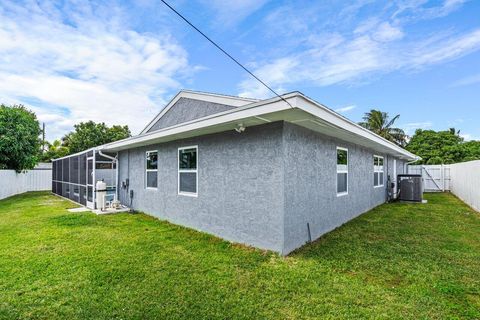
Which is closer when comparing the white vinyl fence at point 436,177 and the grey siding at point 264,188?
the grey siding at point 264,188

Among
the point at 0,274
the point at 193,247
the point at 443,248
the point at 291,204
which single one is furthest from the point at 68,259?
the point at 443,248

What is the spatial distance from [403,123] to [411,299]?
3017cm

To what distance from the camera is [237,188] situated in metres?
5.35

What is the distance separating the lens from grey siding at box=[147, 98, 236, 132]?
6702mm

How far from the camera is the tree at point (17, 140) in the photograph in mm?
14227

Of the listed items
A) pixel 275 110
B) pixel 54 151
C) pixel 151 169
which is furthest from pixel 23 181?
pixel 275 110

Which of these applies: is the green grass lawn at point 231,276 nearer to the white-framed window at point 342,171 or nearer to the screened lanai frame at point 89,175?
the white-framed window at point 342,171

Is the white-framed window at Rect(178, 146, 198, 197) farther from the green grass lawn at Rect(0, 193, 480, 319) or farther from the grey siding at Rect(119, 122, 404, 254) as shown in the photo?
the green grass lawn at Rect(0, 193, 480, 319)

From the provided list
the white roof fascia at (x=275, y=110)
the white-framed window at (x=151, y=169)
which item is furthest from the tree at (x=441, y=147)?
the white-framed window at (x=151, y=169)

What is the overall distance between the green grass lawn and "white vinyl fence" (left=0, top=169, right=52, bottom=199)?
11.0m

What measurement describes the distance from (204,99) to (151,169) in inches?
125

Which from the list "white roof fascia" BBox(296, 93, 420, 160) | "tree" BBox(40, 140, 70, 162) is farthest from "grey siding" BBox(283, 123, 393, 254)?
"tree" BBox(40, 140, 70, 162)

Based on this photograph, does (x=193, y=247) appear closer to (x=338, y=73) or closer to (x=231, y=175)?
(x=231, y=175)

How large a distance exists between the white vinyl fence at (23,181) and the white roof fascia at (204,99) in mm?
11017
